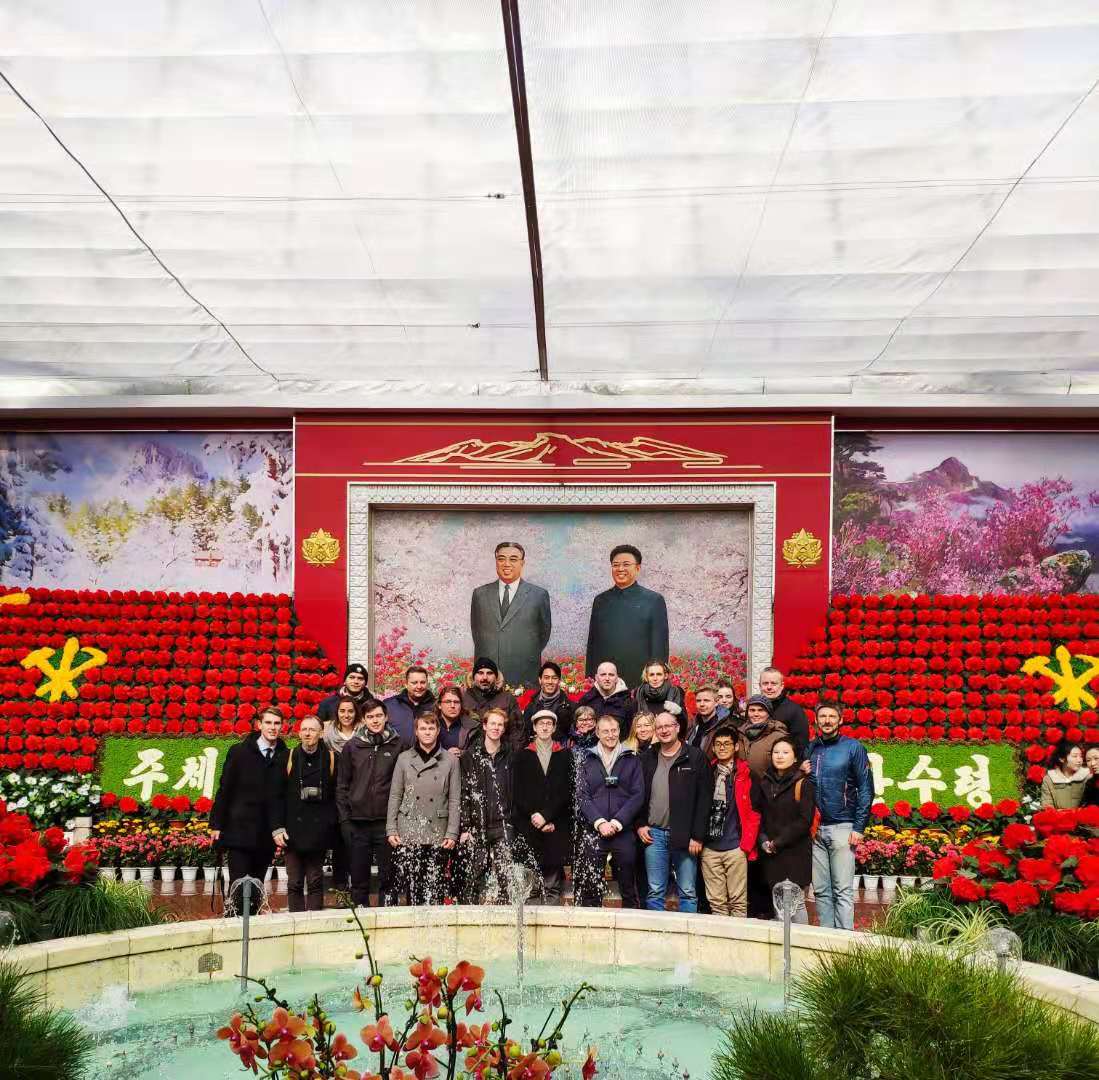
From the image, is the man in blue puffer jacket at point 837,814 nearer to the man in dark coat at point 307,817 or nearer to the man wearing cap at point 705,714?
the man wearing cap at point 705,714

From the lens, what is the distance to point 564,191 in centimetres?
766

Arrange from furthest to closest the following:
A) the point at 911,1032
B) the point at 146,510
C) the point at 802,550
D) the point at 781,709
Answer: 1. the point at 146,510
2. the point at 802,550
3. the point at 781,709
4. the point at 911,1032

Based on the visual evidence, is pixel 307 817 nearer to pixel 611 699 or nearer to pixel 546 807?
pixel 546 807

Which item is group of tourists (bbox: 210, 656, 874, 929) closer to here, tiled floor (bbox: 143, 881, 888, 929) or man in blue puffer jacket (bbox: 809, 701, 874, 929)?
man in blue puffer jacket (bbox: 809, 701, 874, 929)

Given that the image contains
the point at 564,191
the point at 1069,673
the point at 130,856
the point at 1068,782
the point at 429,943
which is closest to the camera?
the point at 429,943

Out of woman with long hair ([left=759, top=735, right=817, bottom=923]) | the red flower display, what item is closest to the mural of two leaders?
the red flower display

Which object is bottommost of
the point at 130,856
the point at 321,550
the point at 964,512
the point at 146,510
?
Answer: the point at 130,856

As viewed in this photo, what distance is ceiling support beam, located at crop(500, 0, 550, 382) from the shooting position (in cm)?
599

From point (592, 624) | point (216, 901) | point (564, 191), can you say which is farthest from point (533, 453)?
point (216, 901)

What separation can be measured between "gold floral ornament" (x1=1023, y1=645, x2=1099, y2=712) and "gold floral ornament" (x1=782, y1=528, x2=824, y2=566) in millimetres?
2369

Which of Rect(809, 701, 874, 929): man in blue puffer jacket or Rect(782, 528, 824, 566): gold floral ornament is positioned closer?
Rect(809, 701, 874, 929): man in blue puffer jacket

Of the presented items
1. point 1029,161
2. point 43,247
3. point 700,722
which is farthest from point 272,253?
point 1029,161

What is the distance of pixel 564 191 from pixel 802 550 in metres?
5.89

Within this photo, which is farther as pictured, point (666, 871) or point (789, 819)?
point (666, 871)
